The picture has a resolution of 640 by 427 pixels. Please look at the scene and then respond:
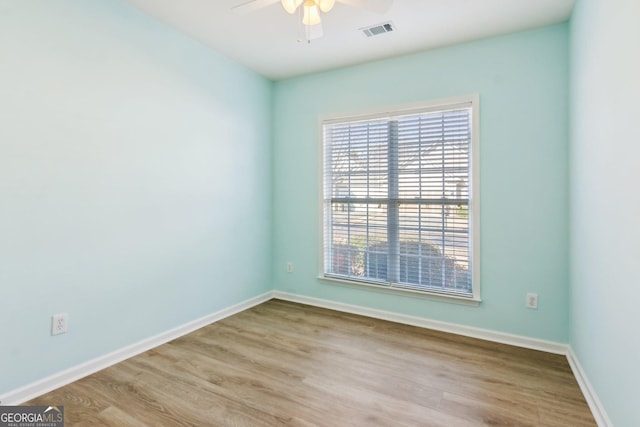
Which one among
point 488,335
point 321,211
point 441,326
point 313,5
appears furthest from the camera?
point 321,211

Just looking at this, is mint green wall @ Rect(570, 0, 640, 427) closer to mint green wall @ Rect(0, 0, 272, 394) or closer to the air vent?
the air vent

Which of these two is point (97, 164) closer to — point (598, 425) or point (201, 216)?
point (201, 216)

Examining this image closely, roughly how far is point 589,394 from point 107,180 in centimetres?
346

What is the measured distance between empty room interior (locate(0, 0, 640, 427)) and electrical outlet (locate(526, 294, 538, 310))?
0.03 metres

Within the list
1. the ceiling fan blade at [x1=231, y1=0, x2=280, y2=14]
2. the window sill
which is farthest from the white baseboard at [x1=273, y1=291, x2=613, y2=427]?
the ceiling fan blade at [x1=231, y1=0, x2=280, y2=14]

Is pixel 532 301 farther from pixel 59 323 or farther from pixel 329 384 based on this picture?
pixel 59 323

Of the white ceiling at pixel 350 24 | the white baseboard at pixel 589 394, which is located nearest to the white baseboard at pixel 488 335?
the white baseboard at pixel 589 394

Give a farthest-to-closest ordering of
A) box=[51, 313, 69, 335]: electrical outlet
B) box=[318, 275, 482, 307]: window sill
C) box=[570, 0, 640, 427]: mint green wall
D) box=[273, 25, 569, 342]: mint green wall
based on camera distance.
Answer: box=[318, 275, 482, 307]: window sill
box=[273, 25, 569, 342]: mint green wall
box=[51, 313, 69, 335]: electrical outlet
box=[570, 0, 640, 427]: mint green wall

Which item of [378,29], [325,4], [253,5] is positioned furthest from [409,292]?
[253,5]

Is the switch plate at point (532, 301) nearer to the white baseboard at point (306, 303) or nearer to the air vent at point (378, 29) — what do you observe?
the white baseboard at point (306, 303)

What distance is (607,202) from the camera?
5.48 feet

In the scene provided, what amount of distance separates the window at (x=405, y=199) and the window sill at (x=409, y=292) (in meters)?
0.03

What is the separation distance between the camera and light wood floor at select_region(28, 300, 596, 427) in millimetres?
1771

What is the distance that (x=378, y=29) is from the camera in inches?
106
